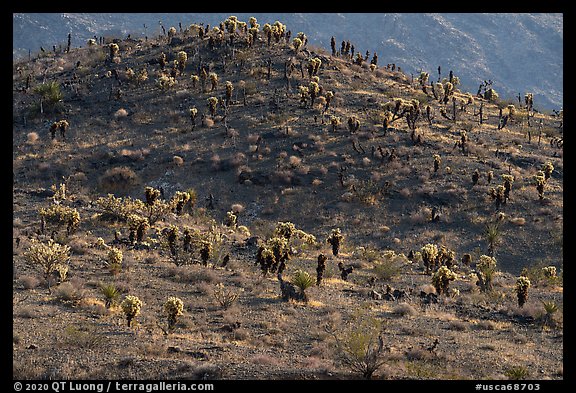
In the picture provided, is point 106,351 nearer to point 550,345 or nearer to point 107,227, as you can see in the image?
point 550,345

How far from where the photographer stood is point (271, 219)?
33.6 m

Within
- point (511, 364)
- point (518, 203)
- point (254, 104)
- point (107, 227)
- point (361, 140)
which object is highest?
point (254, 104)

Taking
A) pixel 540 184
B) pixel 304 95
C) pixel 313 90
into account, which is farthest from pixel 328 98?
pixel 540 184

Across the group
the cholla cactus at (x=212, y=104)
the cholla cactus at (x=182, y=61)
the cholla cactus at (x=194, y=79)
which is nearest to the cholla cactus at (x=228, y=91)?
the cholla cactus at (x=212, y=104)

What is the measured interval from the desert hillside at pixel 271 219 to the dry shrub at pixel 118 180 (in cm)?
13

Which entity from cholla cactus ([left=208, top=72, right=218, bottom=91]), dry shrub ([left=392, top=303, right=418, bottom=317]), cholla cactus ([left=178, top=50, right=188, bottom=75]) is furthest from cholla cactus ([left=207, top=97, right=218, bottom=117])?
dry shrub ([left=392, top=303, right=418, bottom=317])

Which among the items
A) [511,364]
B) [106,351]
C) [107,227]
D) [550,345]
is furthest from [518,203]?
[106,351]

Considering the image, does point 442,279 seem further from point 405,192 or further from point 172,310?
point 405,192

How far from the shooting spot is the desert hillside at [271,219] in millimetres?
13125

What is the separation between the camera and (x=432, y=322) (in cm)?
1702

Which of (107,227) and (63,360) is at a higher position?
(107,227)

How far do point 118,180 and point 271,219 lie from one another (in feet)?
40.3

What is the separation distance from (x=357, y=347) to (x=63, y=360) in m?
6.63

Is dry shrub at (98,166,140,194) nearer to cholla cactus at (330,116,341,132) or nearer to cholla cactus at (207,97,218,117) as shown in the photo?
cholla cactus at (207,97,218,117)
